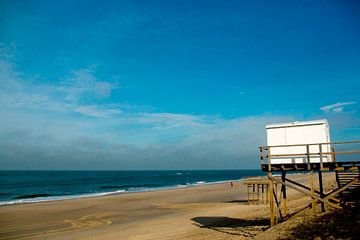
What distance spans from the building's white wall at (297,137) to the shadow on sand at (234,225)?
12.6ft

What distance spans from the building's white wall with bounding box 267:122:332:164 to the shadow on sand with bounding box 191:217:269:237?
385 centimetres

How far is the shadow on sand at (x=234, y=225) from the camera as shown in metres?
16.0

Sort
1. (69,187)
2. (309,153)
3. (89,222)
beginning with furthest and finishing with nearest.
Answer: (69,187), (89,222), (309,153)

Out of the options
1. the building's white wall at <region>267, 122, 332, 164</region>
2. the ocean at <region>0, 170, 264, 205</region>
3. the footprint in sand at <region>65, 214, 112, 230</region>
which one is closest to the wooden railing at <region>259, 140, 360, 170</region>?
the building's white wall at <region>267, 122, 332, 164</region>

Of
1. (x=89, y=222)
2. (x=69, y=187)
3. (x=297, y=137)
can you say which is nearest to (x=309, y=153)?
(x=297, y=137)

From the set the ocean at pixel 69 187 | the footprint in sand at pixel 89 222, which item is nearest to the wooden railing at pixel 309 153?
the footprint in sand at pixel 89 222

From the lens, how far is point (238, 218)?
20375mm

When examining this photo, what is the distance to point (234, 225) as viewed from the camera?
709 inches

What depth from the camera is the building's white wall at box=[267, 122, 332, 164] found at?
1485cm

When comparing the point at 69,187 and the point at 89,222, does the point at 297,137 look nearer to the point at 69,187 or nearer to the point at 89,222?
the point at 89,222

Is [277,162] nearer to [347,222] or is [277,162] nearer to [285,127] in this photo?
[285,127]

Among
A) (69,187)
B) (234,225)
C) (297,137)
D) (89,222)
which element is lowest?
(69,187)

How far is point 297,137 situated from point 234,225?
6560mm

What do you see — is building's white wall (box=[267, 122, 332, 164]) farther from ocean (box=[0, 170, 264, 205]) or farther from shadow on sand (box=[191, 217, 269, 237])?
ocean (box=[0, 170, 264, 205])
